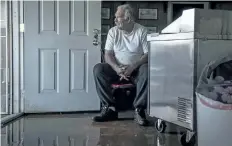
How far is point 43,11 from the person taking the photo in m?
4.14

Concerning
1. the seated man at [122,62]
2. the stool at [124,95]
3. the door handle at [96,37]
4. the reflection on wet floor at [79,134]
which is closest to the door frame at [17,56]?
the reflection on wet floor at [79,134]

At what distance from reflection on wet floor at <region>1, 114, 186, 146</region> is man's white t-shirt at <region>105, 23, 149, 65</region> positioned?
25.2 inches

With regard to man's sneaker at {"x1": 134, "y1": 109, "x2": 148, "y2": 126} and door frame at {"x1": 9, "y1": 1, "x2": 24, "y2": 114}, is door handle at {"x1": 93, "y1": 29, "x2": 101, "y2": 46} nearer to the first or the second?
door frame at {"x1": 9, "y1": 1, "x2": 24, "y2": 114}

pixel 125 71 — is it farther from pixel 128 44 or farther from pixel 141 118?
pixel 141 118

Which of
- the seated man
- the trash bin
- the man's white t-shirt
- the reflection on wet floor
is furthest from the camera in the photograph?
the man's white t-shirt

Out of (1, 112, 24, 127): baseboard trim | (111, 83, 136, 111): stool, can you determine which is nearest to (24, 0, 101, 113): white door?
(1, 112, 24, 127): baseboard trim

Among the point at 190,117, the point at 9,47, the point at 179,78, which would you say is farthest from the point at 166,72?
the point at 9,47

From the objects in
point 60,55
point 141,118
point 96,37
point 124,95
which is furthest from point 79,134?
point 96,37

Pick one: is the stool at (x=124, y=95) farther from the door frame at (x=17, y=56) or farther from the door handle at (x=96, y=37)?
the door frame at (x=17, y=56)

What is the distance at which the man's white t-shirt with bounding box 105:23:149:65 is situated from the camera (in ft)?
12.6

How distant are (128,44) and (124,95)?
542 millimetres

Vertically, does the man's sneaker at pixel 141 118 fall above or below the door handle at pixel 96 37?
below

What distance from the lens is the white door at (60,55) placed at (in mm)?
4133

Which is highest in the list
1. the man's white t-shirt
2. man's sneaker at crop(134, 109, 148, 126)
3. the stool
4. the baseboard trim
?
the man's white t-shirt
